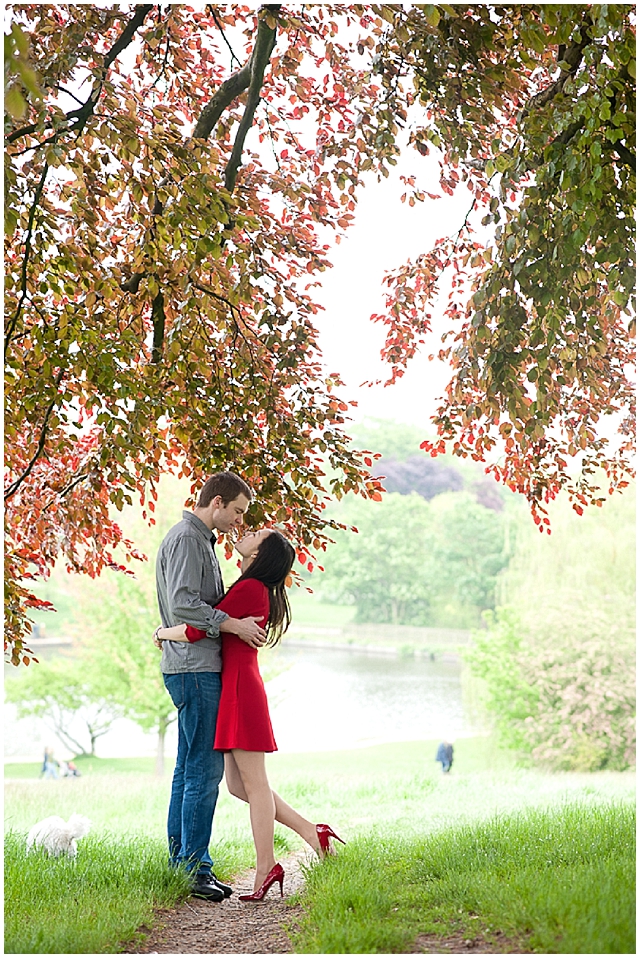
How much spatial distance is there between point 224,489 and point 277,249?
1.42 meters

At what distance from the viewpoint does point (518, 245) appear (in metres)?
3.66

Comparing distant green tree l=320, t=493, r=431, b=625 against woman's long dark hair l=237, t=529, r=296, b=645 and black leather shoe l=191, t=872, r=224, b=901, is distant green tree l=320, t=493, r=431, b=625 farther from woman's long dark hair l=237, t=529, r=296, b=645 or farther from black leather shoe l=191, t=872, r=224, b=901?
black leather shoe l=191, t=872, r=224, b=901

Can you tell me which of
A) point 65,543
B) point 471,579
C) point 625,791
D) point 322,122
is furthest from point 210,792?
point 471,579

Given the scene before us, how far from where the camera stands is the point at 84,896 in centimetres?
327

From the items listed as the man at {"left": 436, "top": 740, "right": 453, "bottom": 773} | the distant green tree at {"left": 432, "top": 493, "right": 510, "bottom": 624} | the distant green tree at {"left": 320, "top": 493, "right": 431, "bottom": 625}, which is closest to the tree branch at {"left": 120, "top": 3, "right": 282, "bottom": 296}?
the man at {"left": 436, "top": 740, "right": 453, "bottom": 773}

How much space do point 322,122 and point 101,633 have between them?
1218 cm

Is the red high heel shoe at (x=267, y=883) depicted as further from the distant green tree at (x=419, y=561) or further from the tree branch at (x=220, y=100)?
the distant green tree at (x=419, y=561)

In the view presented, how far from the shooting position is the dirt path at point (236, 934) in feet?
8.93

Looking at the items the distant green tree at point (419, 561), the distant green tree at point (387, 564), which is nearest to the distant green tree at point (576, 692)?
the distant green tree at point (419, 561)

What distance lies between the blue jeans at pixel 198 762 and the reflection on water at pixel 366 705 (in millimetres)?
20351

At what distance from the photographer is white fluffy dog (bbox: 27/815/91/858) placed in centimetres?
406

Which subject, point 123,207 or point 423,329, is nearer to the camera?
point 123,207

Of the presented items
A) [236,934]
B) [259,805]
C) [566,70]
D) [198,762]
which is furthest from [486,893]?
[566,70]

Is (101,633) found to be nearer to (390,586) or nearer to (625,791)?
(625,791)
